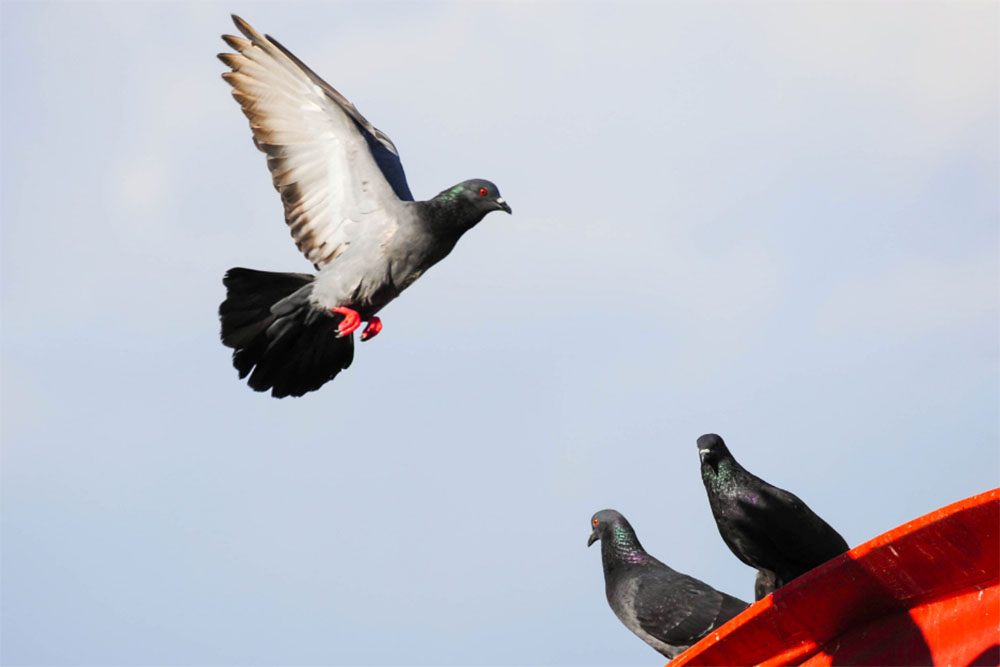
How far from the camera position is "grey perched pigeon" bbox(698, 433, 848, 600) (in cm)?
811

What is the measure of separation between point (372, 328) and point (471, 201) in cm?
111

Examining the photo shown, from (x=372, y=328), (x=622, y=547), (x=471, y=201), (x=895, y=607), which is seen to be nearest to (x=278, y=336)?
(x=372, y=328)

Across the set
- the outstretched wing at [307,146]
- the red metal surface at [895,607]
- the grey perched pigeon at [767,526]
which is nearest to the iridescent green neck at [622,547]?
the grey perched pigeon at [767,526]

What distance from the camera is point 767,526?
8.14 metres

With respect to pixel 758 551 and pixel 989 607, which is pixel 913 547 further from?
pixel 758 551

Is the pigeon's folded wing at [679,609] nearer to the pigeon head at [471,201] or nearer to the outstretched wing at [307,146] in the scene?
the pigeon head at [471,201]

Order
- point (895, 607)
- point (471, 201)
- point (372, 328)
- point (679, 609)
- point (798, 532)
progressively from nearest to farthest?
point (895, 607), point (798, 532), point (471, 201), point (372, 328), point (679, 609)

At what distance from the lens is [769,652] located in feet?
19.7

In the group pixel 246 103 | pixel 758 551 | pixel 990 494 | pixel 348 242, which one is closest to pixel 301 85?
pixel 246 103

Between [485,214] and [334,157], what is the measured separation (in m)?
1.16

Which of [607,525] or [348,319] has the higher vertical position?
[348,319]

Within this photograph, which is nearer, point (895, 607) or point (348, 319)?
point (895, 607)

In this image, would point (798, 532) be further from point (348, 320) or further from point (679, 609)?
point (348, 320)

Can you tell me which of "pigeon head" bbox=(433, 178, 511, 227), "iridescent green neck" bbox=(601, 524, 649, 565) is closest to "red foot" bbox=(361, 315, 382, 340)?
"pigeon head" bbox=(433, 178, 511, 227)
